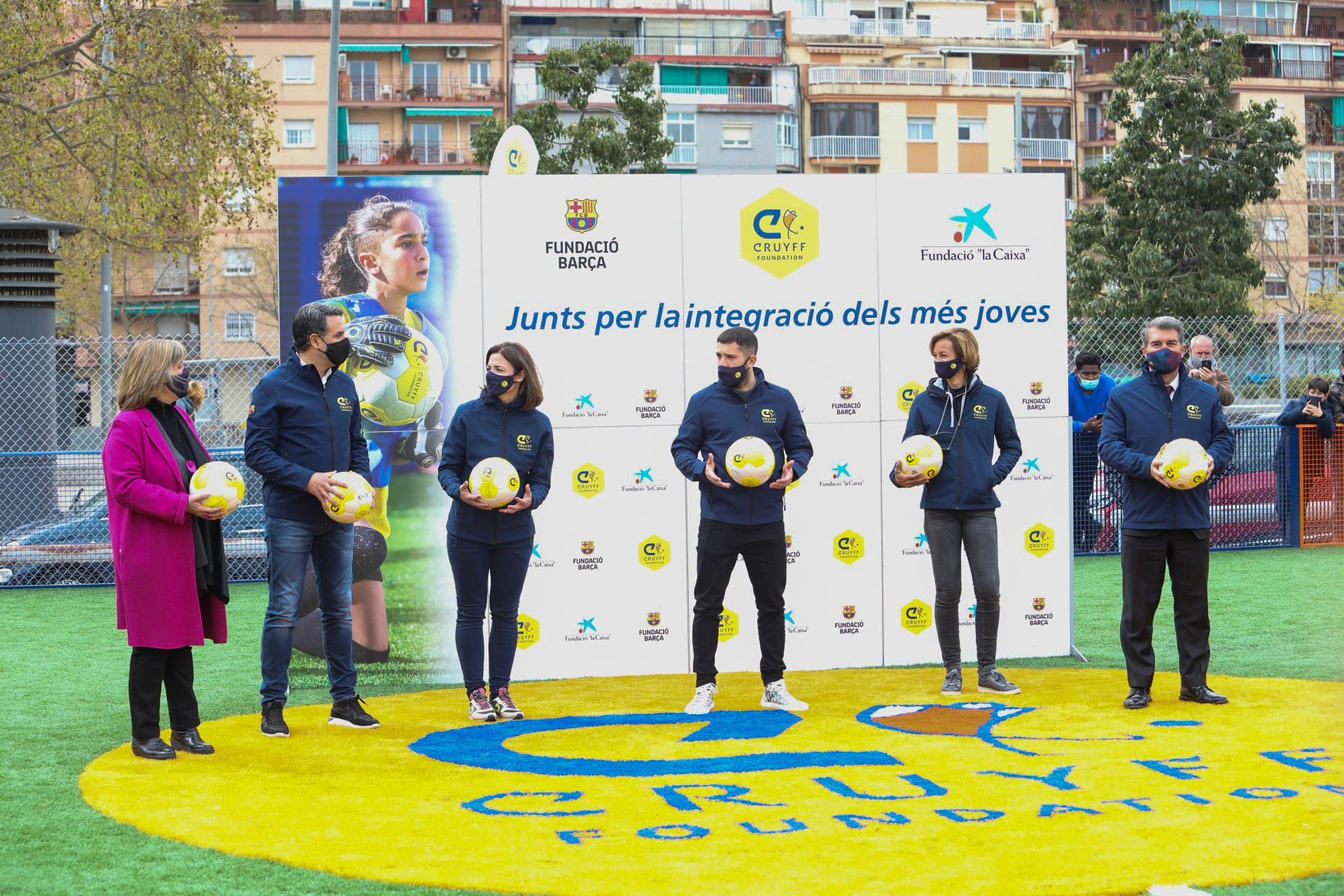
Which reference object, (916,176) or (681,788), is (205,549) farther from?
(916,176)

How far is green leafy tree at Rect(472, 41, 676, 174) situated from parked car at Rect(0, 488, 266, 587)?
1793 centimetres

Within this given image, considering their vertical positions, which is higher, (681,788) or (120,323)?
(120,323)

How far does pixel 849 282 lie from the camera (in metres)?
9.20

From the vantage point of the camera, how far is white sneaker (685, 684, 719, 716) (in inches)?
304

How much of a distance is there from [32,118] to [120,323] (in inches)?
1301

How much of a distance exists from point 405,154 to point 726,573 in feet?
157

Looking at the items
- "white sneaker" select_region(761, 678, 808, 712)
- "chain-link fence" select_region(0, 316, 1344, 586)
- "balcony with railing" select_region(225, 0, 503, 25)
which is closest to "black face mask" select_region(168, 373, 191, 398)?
"white sneaker" select_region(761, 678, 808, 712)

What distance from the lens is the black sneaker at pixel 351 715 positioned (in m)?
7.57

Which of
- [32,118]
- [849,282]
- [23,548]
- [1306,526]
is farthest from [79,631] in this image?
[1306,526]

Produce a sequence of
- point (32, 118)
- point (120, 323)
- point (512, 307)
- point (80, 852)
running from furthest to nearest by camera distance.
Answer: point (120, 323) → point (32, 118) → point (512, 307) → point (80, 852)

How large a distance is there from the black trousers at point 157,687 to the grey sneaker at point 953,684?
12.5 feet

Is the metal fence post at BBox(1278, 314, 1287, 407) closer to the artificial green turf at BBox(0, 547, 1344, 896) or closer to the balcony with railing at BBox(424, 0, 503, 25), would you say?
the artificial green turf at BBox(0, 547, 1344, 896)

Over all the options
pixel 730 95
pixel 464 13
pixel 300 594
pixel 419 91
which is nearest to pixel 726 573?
pixel 300 594

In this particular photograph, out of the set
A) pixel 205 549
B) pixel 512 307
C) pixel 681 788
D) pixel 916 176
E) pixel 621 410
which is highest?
pixel 916 176
